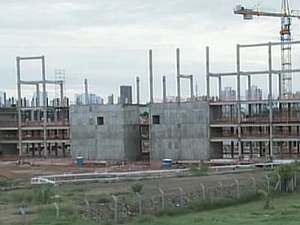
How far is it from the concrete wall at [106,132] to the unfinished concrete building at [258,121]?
33.4 feet

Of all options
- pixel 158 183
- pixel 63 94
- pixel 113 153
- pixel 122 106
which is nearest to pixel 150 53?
pixel 122 106

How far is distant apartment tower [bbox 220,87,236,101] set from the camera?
3273 inches

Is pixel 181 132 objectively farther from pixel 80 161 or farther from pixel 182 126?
pixel 80 161

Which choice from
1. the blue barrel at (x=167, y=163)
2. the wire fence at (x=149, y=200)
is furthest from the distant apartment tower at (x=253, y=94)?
the wire fence at (x=149, y=200)

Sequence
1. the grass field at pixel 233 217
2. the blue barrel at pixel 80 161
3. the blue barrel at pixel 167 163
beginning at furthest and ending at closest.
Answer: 1. the blue barrel at pixel 80 161
2. the blue barrel at pixel 167 163
3. the grass field at pixel 233 217

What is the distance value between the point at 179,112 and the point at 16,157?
78.6 ft

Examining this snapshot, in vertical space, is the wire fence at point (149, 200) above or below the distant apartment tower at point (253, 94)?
below

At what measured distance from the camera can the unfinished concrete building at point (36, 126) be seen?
93562mm

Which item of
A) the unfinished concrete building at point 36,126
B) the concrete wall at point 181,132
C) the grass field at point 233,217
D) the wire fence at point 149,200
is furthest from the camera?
the unfinished concrete building at point 36,126

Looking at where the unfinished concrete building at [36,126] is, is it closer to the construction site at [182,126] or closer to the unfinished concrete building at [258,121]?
the construction site at [182,126]

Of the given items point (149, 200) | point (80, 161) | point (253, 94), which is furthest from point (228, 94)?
point (149, 200)

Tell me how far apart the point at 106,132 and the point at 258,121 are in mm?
17724

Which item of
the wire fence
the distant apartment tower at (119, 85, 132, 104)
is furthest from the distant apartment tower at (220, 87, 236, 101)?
the wire fence

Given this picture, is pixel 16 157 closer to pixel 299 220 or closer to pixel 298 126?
pixel 298 126
